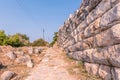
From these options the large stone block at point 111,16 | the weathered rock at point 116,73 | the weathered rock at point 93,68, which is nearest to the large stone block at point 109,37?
the large stone block at point 111,16

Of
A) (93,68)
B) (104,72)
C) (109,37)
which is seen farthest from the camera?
(93,68)

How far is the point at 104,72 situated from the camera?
4094mm

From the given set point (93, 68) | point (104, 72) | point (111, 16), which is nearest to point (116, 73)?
point (104, 72)

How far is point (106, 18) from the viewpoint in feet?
11.9

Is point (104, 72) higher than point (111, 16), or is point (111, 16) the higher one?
point (111, 16)

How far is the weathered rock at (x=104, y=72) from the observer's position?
12.6 ft

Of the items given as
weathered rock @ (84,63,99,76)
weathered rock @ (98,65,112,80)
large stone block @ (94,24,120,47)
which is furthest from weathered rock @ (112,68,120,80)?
weathered rock @ (84,63,99,76)

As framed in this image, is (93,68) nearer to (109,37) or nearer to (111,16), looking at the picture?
(109,37)

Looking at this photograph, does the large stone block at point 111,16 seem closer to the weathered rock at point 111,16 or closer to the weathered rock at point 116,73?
the weathered rock at point 111,16

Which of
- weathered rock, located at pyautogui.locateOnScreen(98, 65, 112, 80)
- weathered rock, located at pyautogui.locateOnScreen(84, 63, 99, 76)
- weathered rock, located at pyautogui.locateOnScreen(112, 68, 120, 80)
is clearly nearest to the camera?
weathered rock, located at pyautogui.locateOnScreen(112, 68, 120, 80)

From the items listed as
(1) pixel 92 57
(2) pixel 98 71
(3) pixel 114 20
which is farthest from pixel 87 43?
(3) pixel 114 20

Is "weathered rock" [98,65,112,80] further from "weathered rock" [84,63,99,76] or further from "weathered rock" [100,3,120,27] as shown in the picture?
"weathered rock" [100,3,120,27]

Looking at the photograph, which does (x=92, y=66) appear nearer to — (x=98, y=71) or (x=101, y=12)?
(x=98, y=71)

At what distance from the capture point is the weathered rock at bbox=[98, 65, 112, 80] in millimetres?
3834
